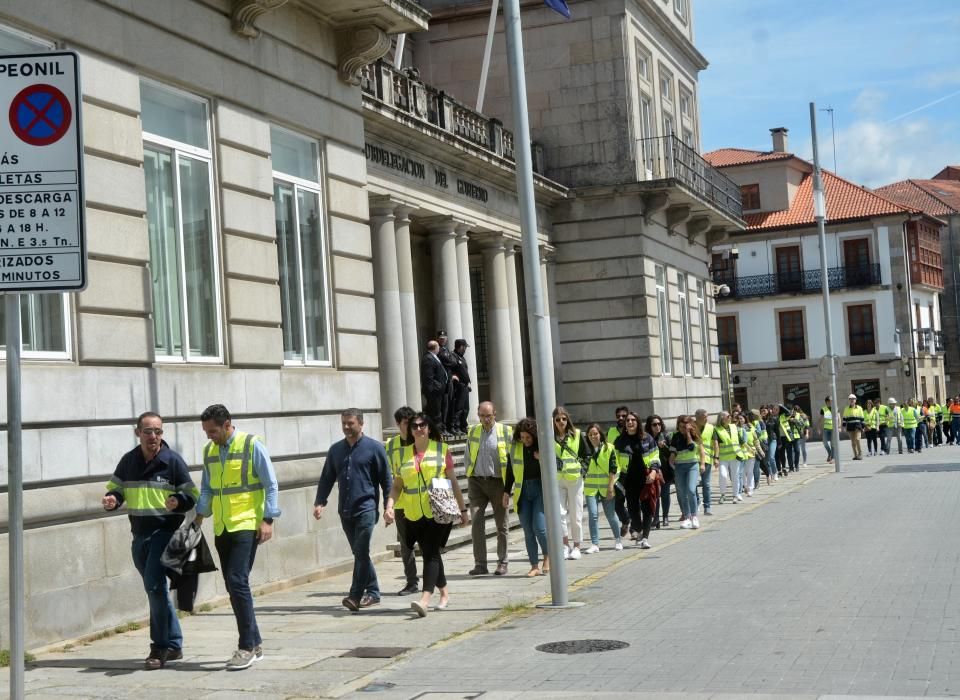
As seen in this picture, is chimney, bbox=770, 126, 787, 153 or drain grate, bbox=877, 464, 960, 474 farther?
chimney, bbox=770, 126, 787, 153

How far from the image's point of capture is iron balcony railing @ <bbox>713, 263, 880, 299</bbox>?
6938 cm

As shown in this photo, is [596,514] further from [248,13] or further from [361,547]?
[248,13]

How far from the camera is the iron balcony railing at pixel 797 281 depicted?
69375mm

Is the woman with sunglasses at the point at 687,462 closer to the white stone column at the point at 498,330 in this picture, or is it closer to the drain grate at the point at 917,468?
the white stone column at the point at 498,330

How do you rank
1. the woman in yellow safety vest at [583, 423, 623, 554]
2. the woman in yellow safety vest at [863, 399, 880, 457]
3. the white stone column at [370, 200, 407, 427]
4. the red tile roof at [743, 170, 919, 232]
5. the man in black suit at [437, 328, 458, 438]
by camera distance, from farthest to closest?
the red tile roof at [743, 170, 919, 232], the woman in yellow safety vest at [863, 399, 880, 457], the man in black suit at [437, 328, 458, 438], the white stone column at [370, 200, 407, 427], the woman in yellow safety vest at [583, 423, 623, 554]

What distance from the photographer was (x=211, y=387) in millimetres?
13625

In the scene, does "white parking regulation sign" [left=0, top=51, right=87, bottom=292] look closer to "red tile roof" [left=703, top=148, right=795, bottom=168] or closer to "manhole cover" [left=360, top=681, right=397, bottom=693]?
"manhole cover" [left=360, top=681, right=397, bottom=693]

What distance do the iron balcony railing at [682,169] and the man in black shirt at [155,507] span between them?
21.8 metres

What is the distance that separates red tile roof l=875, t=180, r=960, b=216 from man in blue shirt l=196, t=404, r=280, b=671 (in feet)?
257

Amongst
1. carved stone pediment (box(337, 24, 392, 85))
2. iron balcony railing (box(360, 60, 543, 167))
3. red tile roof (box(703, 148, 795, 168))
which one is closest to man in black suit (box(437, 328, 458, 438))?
iron balcony railing (box(360, 60, 543, 167))

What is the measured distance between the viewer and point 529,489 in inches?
595

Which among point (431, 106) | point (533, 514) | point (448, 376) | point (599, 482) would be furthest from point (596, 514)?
Answer: point (431, 106)

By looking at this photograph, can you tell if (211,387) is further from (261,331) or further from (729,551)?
(729,551)

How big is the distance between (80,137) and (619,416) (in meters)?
12.9
